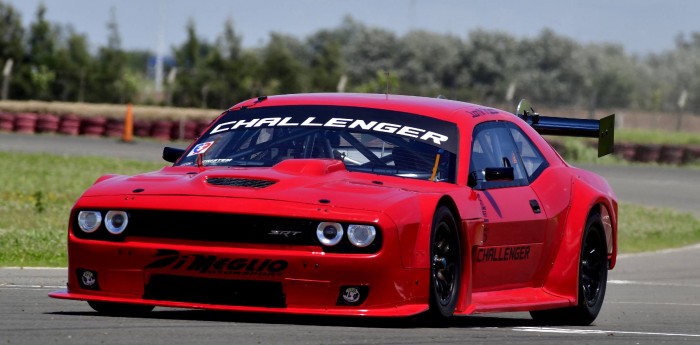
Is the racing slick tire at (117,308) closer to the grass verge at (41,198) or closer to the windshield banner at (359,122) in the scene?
the windshield banner at (359,122)

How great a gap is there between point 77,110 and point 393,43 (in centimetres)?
4447

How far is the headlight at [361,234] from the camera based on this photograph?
684 centimetres

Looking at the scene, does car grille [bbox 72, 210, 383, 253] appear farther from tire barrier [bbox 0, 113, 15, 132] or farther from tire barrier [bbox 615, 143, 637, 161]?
tire barrier [bbox 0, 113, 15, 132]

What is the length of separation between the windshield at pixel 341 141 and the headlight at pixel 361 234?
1067 millimetres

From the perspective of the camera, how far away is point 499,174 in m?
8.15

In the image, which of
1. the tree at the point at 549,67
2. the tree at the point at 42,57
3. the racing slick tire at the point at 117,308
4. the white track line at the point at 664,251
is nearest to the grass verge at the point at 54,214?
the white track line at the point at 664,251

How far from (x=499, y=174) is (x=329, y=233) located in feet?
5.26

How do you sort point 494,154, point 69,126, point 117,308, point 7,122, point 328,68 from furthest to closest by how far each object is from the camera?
point 328,68
point 69,126
point 7,122
point 494,154
point 117,308

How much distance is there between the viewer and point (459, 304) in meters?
7.54

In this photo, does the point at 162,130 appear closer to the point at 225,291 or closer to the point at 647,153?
the point at 647,153

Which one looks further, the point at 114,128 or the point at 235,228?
the point at 114,128

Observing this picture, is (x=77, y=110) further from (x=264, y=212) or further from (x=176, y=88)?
(x=264, y=212)

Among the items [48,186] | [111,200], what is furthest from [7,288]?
[48,186]

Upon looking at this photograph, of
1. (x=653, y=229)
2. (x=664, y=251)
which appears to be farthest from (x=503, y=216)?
(x=653, y=229)
